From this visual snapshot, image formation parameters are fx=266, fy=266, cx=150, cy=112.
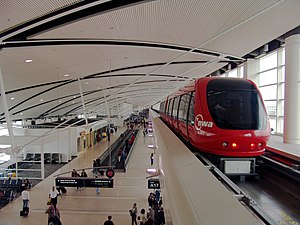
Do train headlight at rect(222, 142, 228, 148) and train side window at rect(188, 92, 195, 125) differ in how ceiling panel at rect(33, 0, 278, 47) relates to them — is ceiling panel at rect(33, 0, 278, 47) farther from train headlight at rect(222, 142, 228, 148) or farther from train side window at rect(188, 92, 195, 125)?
train headlight at rect(222, 142, 228, 148)

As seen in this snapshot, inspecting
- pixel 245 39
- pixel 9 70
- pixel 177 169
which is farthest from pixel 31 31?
pixel 245 39

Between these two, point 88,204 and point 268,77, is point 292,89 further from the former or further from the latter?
point 88,204

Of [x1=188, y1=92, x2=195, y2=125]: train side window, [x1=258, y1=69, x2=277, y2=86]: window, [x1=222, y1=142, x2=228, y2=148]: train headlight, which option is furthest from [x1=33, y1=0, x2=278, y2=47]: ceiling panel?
[x1=258, y1=69, x2=277, y2=86]: window

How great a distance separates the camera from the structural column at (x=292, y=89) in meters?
10.8

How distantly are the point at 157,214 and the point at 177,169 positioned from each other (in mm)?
6696

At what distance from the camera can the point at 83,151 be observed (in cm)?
2845

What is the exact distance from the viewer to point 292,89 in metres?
10.8

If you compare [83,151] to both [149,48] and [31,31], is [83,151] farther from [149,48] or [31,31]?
[31,31]

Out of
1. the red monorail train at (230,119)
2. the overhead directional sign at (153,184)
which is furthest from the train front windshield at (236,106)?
the overhead directional sign at (153,184)

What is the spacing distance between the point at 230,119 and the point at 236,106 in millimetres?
332

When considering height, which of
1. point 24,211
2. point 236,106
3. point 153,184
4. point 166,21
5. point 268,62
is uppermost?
point 166,21

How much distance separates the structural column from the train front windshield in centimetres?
616

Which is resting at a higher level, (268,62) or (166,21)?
(166,21)

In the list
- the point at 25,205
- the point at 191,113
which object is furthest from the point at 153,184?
the point at 191,113
